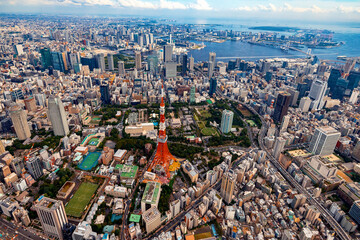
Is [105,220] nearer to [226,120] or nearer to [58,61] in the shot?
[226,120]

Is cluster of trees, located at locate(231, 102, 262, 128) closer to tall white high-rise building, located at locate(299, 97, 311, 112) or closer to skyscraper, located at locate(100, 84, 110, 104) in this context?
tall white high-rise building, located at locate(299, 97, 311, 112)

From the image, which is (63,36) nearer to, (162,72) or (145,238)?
(162,72)

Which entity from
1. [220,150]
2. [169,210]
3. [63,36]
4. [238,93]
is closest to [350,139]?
[220,150]

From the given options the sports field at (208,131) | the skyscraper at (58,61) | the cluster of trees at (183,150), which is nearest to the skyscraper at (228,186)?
the cluster of trees at (183,150)

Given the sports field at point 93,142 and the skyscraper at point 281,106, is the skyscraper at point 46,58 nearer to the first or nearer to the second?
the sports field at point 93,142

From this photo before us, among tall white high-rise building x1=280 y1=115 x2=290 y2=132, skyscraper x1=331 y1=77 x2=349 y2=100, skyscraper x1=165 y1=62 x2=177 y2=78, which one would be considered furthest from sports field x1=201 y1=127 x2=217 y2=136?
skyscraper x1=331 y1=77 x2=349 y2=100
